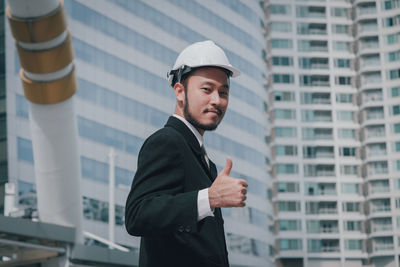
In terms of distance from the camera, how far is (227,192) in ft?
11.1

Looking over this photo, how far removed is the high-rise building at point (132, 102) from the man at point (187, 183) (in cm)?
3997

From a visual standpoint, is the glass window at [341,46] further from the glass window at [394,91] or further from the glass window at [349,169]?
the glass window at [349,169]

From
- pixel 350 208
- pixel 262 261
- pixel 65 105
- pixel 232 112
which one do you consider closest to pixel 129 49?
pixel 232 112

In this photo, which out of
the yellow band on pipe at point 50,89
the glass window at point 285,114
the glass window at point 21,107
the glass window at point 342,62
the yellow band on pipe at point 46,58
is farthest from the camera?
the glass window at point 342,62

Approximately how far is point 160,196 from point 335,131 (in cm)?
Answer: 9406

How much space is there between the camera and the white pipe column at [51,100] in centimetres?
1375

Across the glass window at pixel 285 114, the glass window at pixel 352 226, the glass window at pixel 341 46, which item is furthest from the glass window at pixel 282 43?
the glass window at pixel 352 226

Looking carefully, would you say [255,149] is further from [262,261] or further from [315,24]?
[315,24]

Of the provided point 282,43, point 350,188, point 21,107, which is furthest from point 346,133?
point 21,107

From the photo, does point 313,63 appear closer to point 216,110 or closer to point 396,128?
point 396,128

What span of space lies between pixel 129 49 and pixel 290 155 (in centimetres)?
4356

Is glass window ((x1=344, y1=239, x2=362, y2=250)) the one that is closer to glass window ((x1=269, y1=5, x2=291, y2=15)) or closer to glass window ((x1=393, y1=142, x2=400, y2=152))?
glass window ((x1=393, y1=142, x2=400, y2=152))

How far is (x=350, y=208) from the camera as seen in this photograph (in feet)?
309

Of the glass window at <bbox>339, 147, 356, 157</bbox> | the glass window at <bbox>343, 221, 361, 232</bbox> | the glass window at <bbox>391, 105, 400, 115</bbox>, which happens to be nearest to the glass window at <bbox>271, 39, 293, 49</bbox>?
the glass window at <bbox>339, 147, 356, 157</bbox>
